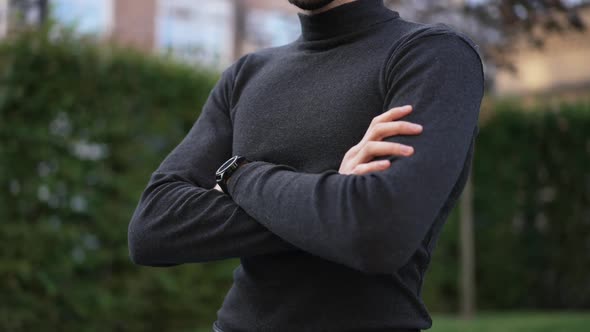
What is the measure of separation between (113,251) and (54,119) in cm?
118

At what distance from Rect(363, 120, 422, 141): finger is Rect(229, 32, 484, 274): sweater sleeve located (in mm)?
14

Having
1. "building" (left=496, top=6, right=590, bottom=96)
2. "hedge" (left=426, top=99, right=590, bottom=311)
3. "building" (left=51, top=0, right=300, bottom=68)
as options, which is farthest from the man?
"building" (left=51, top=0, right=300, bottom=68)

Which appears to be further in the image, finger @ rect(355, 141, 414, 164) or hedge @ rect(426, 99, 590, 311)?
hedge @ rect(426, 99, 590, 311)

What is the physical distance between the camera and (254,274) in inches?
74.2

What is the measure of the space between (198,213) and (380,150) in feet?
1.69

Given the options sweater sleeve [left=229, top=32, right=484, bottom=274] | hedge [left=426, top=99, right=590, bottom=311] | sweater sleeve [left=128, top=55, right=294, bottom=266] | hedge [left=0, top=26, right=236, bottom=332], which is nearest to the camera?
sweater sleeve [left=229, top=32, right=484, bottom=274]

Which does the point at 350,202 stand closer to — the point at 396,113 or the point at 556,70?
the point at 396,113

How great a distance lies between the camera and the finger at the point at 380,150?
1643 mm

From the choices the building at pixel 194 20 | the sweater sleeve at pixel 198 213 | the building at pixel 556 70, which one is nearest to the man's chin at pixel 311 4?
the sweater sleeve at pixel 198 213

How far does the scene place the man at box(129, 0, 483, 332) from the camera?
1.62m

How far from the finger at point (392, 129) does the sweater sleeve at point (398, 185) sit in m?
0.01

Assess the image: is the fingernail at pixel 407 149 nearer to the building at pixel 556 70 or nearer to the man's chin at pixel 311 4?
the man's chin at pixel 311 4

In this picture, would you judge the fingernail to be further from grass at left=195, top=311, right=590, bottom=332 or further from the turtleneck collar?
grass at left=195, top=311, right=590, bottom=332

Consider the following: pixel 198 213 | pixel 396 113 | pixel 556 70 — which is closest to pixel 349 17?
pixel 396 113
